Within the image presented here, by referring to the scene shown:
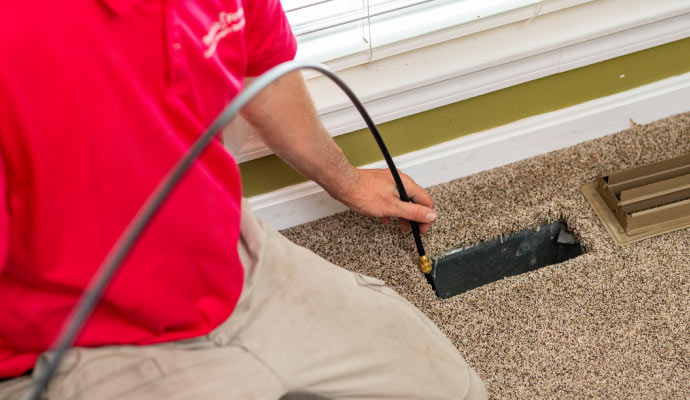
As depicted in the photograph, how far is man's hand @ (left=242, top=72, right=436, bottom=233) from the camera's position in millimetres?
1070

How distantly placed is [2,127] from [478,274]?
1.00 m

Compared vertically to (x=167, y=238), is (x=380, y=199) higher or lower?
lower

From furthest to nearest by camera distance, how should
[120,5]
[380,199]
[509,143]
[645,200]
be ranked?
[509,143] → [645,200] → [380,199] → [120,5]

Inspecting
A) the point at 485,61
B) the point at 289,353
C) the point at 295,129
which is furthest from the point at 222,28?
the point at 485,61

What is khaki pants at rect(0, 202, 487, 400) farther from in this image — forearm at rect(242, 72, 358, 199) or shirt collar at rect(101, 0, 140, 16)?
shirt collar at rect(101, 0, 140, 16)

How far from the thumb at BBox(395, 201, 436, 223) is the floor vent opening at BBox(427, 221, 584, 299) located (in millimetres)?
182

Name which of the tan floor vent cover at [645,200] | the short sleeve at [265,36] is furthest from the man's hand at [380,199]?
the tan floor vent cover at [645,200]

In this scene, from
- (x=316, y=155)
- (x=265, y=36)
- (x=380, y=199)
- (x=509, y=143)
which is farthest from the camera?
(x=509, y=143)

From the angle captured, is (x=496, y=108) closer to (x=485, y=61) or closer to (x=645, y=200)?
(x=485, y=61)

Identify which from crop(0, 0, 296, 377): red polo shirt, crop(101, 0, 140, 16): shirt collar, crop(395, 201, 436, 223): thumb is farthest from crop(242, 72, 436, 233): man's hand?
crop(101, 0, 140, 16): shirt collar

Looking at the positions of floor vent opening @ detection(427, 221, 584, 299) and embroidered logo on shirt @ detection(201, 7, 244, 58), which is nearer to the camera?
embroidered logo on shirt @ detection(201, 7, 244, 58)

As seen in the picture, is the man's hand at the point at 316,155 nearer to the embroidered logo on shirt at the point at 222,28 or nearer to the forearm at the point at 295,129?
the forearm at the point at 295,129

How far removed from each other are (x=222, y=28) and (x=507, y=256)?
2.77 ft

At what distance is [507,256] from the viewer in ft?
4.75
